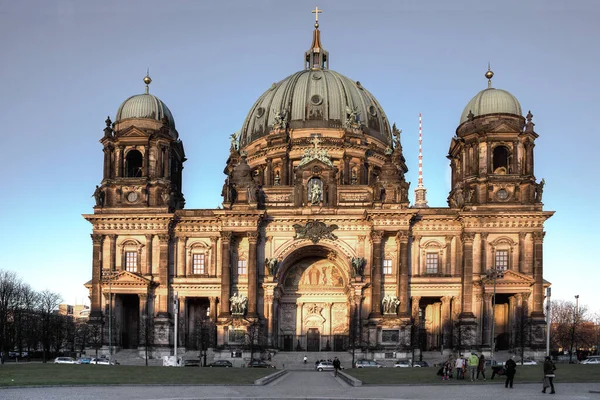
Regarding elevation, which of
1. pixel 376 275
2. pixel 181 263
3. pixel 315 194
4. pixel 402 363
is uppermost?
pixel 315 194

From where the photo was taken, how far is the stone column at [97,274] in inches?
2928

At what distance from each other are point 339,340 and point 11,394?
52026 mm

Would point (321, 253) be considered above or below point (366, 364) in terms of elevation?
above

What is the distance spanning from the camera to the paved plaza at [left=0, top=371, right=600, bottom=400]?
99.1ft

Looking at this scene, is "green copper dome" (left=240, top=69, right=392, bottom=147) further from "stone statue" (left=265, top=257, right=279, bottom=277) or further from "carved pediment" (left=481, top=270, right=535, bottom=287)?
"carved pediment" (left=481, top=270, right=535, bottom=287)

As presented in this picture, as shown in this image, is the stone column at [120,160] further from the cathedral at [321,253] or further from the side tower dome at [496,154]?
the side tower dome at [496,154]

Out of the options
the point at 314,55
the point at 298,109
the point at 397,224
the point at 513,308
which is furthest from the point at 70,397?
the point at 314,55

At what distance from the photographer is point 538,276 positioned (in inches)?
2872

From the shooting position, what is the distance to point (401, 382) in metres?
38.7

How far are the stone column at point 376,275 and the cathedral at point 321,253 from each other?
0.15 metres

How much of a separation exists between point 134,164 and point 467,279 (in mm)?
36692

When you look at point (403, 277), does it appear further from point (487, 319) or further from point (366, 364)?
point (366, 364)

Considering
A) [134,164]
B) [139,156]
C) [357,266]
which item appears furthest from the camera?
[134,164]

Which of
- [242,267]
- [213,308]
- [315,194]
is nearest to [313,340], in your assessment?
[242,267]
